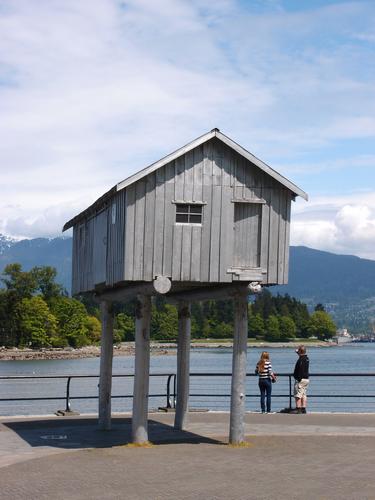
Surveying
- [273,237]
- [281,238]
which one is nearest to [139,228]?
[273,237]

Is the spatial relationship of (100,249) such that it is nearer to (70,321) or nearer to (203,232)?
(203,232)

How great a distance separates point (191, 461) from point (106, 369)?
5.67 m

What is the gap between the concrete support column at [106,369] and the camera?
2173cm

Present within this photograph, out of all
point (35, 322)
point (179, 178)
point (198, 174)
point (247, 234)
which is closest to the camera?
point (179, 178)

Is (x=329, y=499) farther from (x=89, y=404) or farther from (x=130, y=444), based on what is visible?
(x=89, y=404)

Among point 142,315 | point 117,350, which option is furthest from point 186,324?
point 117,350

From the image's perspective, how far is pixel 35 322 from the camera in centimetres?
15525

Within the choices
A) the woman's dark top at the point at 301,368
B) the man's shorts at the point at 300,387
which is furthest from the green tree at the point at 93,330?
the woman's dark top at the point at 301,368

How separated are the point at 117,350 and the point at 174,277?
491 ft

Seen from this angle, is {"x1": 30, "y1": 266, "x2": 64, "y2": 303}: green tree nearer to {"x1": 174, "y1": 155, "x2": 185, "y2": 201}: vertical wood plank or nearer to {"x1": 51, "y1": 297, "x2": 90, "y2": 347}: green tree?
{"x1": 51, "y1": 297, "x2": 90, "y2": 347}: green tree

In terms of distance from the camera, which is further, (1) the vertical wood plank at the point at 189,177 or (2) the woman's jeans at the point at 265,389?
(2) the woman's jeans at the point at 265,389

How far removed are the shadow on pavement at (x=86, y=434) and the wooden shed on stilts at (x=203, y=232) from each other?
3.63 feet

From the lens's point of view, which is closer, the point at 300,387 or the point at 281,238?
the point at 281,238

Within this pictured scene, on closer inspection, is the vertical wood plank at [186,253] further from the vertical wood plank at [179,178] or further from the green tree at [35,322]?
the green tree at [35,322]
